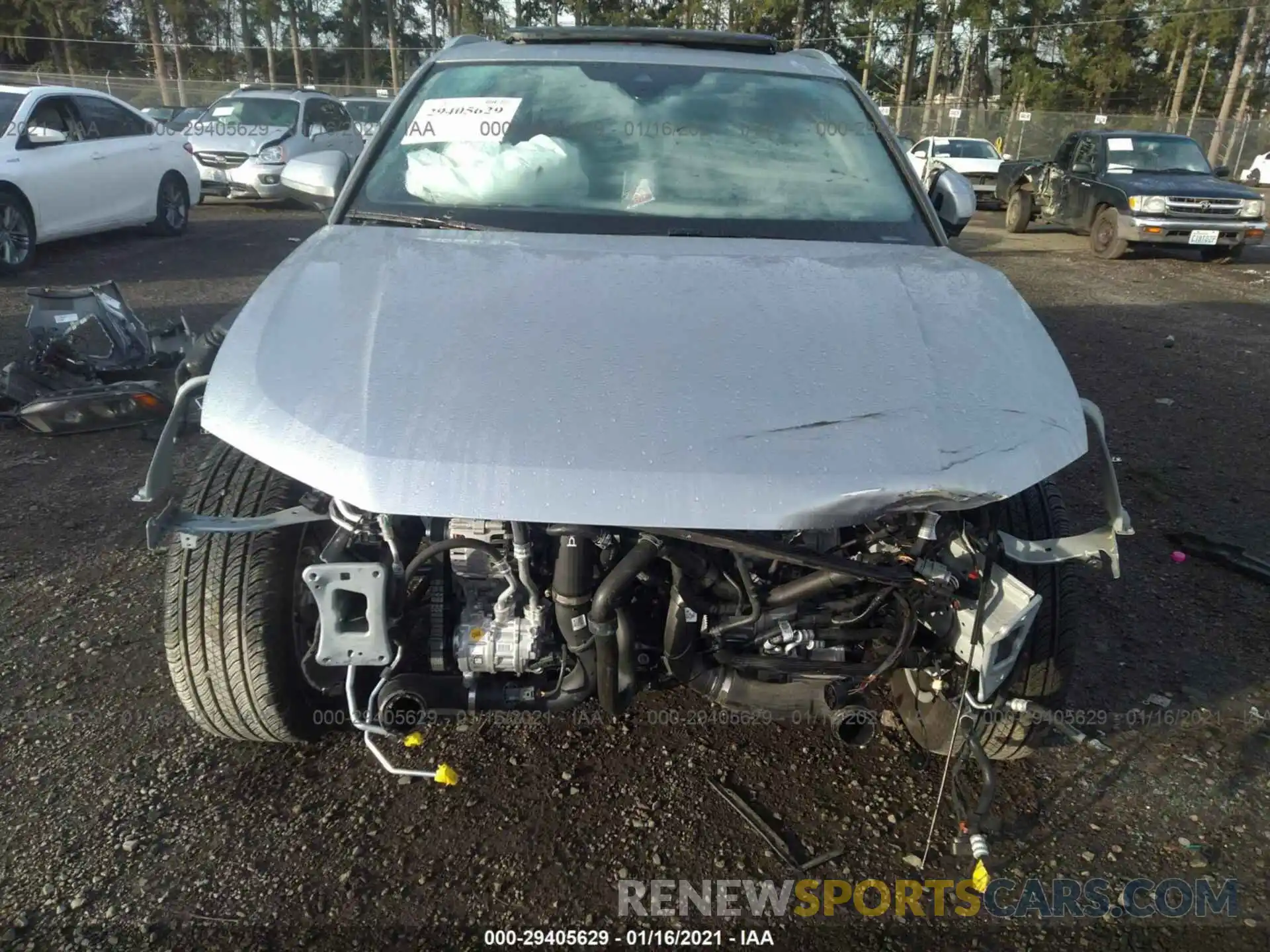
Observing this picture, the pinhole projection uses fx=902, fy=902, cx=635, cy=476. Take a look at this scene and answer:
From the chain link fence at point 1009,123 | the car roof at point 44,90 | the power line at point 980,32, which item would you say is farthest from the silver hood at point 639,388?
the power line at point 980,32

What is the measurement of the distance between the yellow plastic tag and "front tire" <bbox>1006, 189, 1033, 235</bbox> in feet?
49.7

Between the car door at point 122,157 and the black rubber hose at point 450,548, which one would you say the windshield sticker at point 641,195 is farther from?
the car door at point 122,157

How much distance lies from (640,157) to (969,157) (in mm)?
20514

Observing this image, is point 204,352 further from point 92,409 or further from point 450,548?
point 450,548

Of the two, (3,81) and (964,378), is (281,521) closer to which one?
(964,378)

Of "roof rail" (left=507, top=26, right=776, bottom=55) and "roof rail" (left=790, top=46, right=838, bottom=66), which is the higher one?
"roof rail" (left=507, top=26, right=776, bottom=55)

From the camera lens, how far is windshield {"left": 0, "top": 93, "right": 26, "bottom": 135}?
28.3 feet

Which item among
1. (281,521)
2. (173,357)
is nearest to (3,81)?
(173,357)

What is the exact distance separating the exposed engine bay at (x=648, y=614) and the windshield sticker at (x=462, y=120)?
1.49m

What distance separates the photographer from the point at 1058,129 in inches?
1268

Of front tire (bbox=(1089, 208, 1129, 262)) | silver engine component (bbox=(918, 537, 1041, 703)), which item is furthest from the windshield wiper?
front tire (bbox=(1089, 208, 1129, 262))

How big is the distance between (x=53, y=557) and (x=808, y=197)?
316cm

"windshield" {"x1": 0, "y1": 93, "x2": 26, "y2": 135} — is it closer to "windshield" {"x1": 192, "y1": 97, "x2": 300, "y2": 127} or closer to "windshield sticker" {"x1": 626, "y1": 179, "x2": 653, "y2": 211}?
"windshield" {"x1": 192, "y1": 97, "x2": 300, "y2": 127}

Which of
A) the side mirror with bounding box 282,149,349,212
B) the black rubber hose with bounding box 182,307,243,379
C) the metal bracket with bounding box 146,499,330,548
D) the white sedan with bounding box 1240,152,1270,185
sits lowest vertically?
the white sedan with bounding box 1240,152,1270,185
